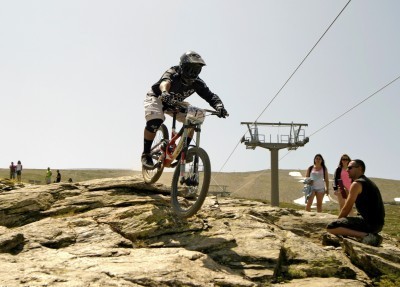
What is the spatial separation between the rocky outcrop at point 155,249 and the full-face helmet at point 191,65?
342 cm

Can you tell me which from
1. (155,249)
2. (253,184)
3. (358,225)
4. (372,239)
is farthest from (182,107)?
(253,184)

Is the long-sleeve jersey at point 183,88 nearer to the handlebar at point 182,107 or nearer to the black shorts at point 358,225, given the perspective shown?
the handlebar at point 182,107

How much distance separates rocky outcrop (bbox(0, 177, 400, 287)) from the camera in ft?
21.0

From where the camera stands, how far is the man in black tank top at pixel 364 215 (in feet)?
31.2

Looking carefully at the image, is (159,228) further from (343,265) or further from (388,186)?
(388,186)

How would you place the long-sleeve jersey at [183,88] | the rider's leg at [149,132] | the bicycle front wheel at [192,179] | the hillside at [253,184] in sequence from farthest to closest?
the hillside at [253,184] < the rider's leg at [149,132] < the long-sleeve jersey at [183,88] < the bicycle front wheel at [192,179]

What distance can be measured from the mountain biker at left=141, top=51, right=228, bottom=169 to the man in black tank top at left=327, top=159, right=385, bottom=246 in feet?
12.0

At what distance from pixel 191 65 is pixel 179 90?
895 millimetres

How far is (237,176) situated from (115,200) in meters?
111

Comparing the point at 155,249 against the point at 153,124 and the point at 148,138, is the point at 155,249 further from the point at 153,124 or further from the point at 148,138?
the point at 148,138

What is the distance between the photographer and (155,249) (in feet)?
25.9

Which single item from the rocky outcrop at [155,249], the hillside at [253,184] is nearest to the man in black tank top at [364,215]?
the rocky outcrop at [155,249]

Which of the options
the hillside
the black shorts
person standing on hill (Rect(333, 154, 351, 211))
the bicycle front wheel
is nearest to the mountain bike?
the bicycle front wheel

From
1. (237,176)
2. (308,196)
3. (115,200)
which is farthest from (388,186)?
(115,200)
